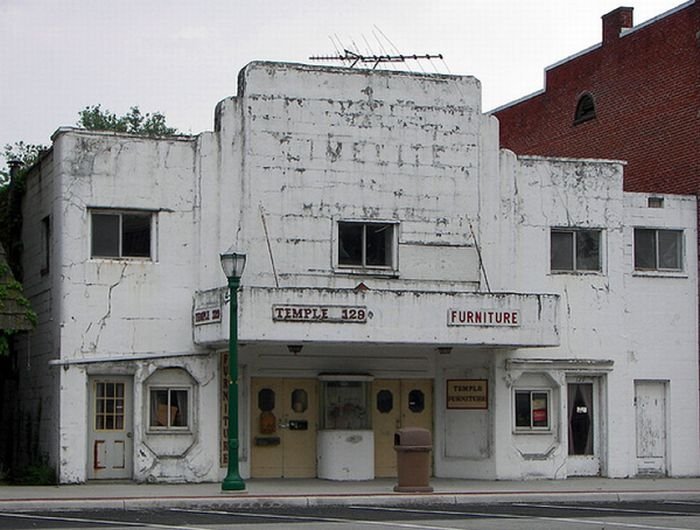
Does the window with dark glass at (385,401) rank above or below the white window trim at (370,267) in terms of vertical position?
below

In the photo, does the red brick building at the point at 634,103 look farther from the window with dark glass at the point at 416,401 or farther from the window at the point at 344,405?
the window at the point at 344,405

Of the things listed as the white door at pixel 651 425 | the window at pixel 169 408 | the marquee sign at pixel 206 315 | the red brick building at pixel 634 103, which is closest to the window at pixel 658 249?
the red brick building at pixel 634 103

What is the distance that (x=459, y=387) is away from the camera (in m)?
30.1

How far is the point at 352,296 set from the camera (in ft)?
88.3

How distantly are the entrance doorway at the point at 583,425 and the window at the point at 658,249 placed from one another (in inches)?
118

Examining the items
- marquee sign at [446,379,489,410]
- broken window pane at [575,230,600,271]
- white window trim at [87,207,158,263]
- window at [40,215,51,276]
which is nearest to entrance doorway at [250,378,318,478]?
marquee sign at [446,379,489,410]

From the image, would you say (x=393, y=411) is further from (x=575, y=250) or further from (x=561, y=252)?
(x=575, y=250)

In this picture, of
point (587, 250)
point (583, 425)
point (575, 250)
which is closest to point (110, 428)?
point (583, 425)

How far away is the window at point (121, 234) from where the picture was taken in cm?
2786

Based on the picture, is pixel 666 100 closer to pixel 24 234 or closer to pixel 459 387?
pixel 459 387

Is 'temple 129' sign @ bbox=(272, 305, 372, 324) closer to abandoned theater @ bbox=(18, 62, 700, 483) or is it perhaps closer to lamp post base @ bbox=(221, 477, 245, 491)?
abandoned theater @ bbox=(18, 62, 700, 483)

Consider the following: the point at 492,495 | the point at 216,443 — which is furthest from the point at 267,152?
the point at 492,495

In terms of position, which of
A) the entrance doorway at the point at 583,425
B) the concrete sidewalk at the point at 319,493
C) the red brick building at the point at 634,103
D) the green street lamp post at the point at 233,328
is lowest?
the concrete sidewalk at the point at 319,493

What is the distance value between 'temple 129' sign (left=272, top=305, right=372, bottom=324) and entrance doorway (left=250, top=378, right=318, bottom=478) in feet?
10.2
